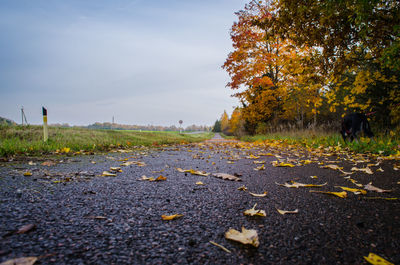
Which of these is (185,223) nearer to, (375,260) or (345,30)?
(375,260)

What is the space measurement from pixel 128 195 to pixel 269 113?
13924 mm

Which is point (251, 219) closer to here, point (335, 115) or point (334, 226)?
point (334, 226)

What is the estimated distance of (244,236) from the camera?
1.10 meters

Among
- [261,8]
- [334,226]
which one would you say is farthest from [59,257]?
[261,8]

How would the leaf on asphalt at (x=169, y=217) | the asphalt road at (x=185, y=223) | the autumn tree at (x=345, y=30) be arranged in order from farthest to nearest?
the autumn tree at (x=345, y=30)
the leaf on asphalt at (x=169, y=217)
the asphalt road at (x=185, y=223)

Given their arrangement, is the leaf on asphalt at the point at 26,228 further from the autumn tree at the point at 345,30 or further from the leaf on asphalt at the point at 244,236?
the autumn tree at the point at 345,30

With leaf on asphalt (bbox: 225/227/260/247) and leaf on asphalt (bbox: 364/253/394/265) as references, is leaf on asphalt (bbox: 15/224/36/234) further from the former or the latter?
leaf on asphalt (bbox: 364/253/394/265)

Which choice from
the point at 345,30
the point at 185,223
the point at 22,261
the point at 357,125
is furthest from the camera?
the point at 357,125

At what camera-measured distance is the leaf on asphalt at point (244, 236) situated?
1043mm

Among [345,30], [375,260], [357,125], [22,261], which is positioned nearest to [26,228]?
[22,261]

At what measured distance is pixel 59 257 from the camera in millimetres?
907

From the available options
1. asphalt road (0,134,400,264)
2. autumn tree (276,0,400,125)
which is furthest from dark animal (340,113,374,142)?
asphalt road (0,134,400,264)

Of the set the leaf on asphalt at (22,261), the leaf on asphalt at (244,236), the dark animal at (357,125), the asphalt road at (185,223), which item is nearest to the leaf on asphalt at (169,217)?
the asphalt road at (185,223)

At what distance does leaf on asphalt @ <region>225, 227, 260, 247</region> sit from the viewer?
104 centimetres
